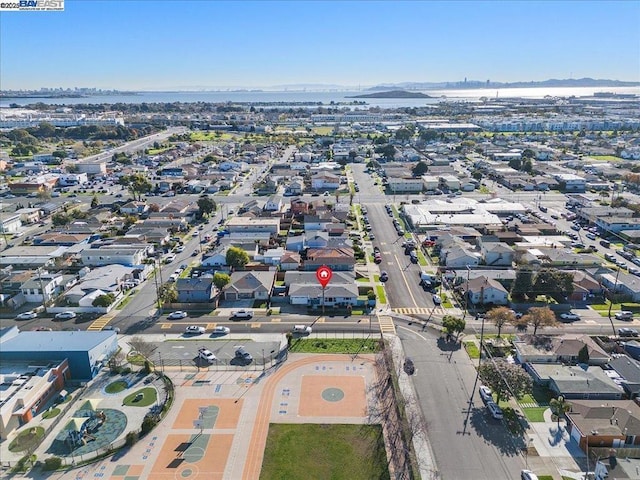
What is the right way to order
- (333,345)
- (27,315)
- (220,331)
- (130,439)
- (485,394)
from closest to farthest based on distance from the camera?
(130,439) → (485,394) → (333,345) → (220,331) → (27,315)

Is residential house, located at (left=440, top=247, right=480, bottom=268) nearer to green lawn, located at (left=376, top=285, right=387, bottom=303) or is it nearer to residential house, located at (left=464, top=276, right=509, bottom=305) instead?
residential house, located at (left=464, top=276, right=509, bottom=305)

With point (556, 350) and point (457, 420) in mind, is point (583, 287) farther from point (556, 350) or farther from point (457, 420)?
point (457, 420)

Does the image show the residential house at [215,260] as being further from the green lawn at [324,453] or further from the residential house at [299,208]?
the green lawn at [324,453]

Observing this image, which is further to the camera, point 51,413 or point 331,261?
point 331,261

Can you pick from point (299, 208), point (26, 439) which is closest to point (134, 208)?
point (299, 208)

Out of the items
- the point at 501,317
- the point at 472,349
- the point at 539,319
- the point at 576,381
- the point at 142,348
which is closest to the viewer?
the point at 576,381

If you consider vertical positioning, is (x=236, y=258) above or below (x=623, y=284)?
above

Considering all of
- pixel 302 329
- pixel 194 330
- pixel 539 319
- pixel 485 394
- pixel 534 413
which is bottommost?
pixel 534 413
